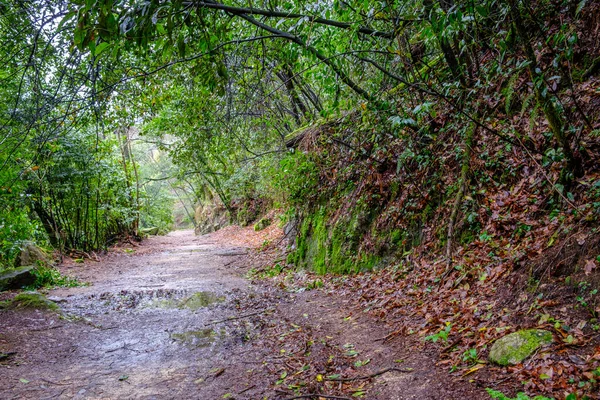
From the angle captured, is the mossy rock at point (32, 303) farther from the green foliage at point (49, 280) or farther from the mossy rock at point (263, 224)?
the mossy rock at point (263, 224)

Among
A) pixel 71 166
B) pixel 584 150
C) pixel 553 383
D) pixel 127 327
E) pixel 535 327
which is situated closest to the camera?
pixel 553 383

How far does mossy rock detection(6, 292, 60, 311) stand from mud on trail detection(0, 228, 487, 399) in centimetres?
21

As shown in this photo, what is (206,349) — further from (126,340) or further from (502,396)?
(502,396)

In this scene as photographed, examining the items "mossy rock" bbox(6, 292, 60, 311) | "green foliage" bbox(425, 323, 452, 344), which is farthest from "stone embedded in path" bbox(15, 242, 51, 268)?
"green foliage" bbox(425, 323, 452, 344)

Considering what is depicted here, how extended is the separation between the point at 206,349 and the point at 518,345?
3649mm

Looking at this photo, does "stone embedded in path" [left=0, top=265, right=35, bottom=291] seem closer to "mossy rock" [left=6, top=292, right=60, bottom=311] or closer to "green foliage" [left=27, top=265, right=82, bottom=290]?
"green foliage" [left=27, top=265, right=82, bottom=290]

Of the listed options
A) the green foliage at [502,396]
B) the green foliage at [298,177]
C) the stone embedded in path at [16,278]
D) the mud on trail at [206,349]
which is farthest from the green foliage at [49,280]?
the green foliage at [502,396]

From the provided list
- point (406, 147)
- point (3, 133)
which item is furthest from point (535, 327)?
point (3, 133)

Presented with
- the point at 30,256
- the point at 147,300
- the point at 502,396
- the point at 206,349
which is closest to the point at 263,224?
the point at 30,256

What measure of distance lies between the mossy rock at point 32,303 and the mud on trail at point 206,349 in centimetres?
21

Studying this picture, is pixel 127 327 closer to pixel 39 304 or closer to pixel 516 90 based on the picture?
pixel 39 304

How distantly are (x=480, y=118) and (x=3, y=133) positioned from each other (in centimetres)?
803

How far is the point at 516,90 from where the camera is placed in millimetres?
5371

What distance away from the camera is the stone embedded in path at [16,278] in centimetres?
773
